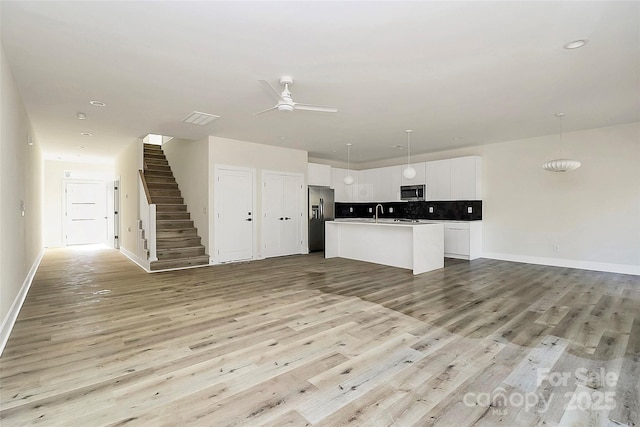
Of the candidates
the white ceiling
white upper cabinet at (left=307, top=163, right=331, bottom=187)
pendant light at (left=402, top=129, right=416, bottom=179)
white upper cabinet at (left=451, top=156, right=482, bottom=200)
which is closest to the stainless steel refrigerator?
white upper cabinet at (left=307, top=163, right=331, bottom=187)

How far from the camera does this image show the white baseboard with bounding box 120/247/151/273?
5938mm

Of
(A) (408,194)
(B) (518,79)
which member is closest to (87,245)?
(A) (408,194)

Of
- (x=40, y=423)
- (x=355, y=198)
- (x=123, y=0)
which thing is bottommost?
(x=40, y=423)

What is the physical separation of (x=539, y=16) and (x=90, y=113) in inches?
232

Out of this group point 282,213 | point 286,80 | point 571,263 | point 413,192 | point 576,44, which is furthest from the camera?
point 413,192

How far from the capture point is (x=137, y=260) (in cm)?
674

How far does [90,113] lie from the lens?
4883mm

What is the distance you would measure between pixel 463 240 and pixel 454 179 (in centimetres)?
151

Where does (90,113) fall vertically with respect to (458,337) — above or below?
above

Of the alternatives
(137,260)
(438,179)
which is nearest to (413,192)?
(438,179)

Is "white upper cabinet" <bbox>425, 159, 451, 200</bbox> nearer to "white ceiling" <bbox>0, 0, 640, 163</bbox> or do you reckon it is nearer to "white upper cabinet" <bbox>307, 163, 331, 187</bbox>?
"white ceiling" <bbox>0, 0, 640, 163</bbox>

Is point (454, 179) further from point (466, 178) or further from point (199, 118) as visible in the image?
point (199, 118)

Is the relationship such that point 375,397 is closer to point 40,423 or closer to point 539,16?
point 40,423

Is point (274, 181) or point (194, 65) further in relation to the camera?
point (274, 181)
